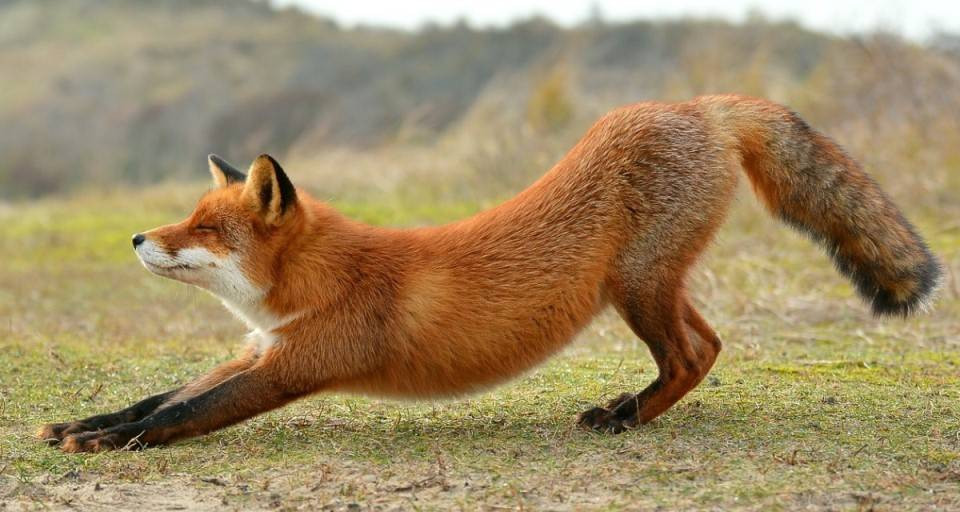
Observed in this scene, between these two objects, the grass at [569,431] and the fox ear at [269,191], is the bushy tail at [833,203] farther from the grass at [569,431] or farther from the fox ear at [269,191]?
the fox ear at [269,191]

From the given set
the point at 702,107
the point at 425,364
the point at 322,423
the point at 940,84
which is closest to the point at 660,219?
the point at 702,107

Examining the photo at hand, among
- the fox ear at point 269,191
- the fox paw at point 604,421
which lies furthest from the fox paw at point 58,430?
the fox paw at point 604,421

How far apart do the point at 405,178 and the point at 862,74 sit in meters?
7.36

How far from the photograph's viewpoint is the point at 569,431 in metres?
5.62

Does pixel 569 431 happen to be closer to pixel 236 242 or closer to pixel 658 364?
pixel 658 364

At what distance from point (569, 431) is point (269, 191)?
6.15 feet

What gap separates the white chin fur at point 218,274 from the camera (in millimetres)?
5648

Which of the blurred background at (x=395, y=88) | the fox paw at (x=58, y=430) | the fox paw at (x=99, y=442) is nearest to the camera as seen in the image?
the fox paw at (x=99, y=442)

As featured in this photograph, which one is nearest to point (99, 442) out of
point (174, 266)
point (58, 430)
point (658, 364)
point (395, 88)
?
point (58, 430)

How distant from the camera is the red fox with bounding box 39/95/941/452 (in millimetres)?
5582

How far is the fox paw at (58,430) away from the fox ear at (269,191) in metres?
1.35

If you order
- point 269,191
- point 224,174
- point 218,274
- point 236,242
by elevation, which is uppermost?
point 224,174

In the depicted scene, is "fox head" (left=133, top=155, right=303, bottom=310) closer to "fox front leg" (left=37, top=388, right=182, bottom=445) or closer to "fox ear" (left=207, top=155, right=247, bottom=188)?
"fox ear" (left=207, top=155, right=247, bottom=188)

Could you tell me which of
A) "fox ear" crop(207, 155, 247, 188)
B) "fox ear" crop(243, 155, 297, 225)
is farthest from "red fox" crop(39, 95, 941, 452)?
"fox ear" crop(207, 155, 247, 188)
